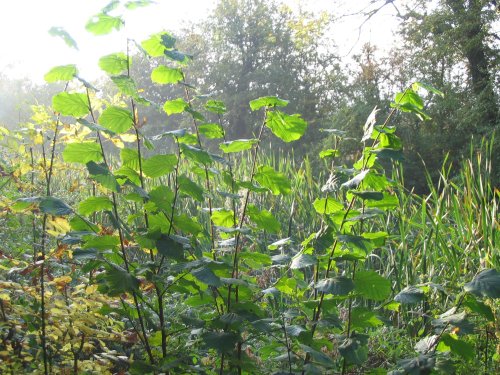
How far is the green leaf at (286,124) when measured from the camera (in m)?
1.86

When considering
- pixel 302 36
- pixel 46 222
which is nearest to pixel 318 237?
pixel 46 222

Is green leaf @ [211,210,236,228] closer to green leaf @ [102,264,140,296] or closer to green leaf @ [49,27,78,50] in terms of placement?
green leaf @ [102,264,140,296]

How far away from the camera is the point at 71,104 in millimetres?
1762

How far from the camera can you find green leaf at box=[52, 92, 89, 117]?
173 cm

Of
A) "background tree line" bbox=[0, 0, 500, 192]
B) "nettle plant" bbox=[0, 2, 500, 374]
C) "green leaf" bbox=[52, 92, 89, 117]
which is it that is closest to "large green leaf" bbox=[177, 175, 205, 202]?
"nettle plant" bbox=[0, 2, 500, 374]

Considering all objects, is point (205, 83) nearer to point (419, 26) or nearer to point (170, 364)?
point (419, 26)

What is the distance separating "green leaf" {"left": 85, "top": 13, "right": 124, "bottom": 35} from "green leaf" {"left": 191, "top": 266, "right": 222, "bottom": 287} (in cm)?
78

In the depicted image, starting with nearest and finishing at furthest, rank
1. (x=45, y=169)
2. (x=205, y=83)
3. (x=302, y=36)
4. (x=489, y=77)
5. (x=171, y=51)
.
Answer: (x=171, y=51), (x=45, y=169), (x=489, y=77), (x=302, y=36), (x=205, y=83)

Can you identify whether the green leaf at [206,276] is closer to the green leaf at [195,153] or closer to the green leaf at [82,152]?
the green leaf at [195,153]

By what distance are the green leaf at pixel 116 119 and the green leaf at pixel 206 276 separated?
1.78ft

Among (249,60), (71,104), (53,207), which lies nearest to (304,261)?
(53,207)

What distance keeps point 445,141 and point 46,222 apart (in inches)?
568

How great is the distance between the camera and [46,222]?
2.01m

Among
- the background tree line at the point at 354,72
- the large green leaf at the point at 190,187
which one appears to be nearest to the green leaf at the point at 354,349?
the large green leaf at the point at 190,187
